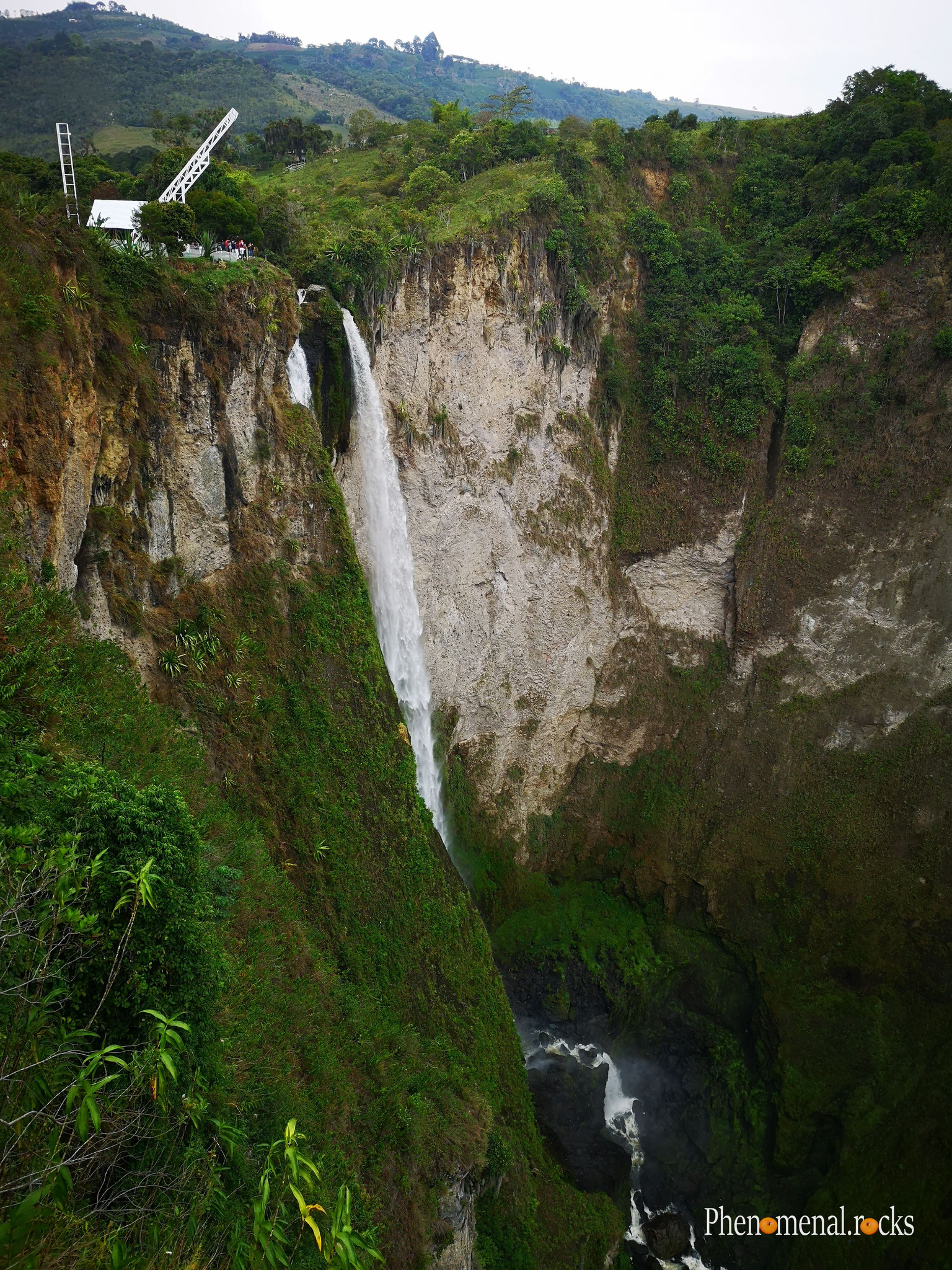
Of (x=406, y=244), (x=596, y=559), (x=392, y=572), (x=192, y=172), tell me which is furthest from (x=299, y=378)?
(x=596, y=559)

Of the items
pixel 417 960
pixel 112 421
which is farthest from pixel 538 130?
pixel 417 960

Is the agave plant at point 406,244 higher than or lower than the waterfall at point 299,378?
higher

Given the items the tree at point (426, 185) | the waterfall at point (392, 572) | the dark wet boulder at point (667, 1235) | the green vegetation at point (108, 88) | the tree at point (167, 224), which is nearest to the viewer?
the tree at point (167, 224)

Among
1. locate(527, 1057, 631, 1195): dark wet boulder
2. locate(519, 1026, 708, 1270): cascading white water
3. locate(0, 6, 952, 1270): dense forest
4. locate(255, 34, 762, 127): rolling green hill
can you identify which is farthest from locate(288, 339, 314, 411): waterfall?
locate(255, 34, 762, 127): rolling green hill

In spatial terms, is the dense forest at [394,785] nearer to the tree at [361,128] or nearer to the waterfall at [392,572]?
the tree at [361,128]

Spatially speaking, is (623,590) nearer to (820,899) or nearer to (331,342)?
(820,899)

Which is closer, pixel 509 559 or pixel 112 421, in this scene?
pixel 112 421

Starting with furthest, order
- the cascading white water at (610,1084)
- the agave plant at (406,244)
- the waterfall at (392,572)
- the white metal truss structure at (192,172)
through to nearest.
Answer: the cascading white water at (610,1084) < the agave plant at (406,244) < the waterfall at (392,572) < the white metal truss structure at (192,172)

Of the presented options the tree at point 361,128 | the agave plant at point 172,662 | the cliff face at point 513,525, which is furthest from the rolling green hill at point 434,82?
the agave plant at point 172,662
